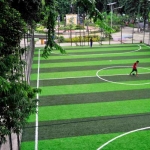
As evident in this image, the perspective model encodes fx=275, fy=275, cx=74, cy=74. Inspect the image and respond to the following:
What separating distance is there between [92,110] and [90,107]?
0.42m

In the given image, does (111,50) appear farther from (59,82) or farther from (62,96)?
(62,96)

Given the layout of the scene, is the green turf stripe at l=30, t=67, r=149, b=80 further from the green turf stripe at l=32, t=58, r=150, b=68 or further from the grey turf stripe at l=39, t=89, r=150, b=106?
the grey turf stripe at l=39, t=89, r=150, b=106

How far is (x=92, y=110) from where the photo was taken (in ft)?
46.9

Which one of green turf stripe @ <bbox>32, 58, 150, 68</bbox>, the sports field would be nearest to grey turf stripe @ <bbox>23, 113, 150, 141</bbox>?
the sports field

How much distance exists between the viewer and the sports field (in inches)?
440

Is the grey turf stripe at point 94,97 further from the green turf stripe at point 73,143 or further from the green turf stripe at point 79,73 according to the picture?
the green turf stripe at point 79,73

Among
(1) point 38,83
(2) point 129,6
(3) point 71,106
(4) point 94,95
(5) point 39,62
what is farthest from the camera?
(2) point 129,6

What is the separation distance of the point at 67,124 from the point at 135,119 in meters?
3.27

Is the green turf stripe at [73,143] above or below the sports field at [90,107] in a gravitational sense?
below

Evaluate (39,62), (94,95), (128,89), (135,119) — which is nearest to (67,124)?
(135,119)

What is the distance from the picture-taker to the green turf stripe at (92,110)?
13.7 metres

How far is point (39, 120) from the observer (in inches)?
521

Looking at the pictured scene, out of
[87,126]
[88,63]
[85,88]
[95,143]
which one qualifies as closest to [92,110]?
[87,126]

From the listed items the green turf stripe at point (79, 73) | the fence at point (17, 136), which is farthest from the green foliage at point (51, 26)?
the green turf stripe at point (79, 73)
